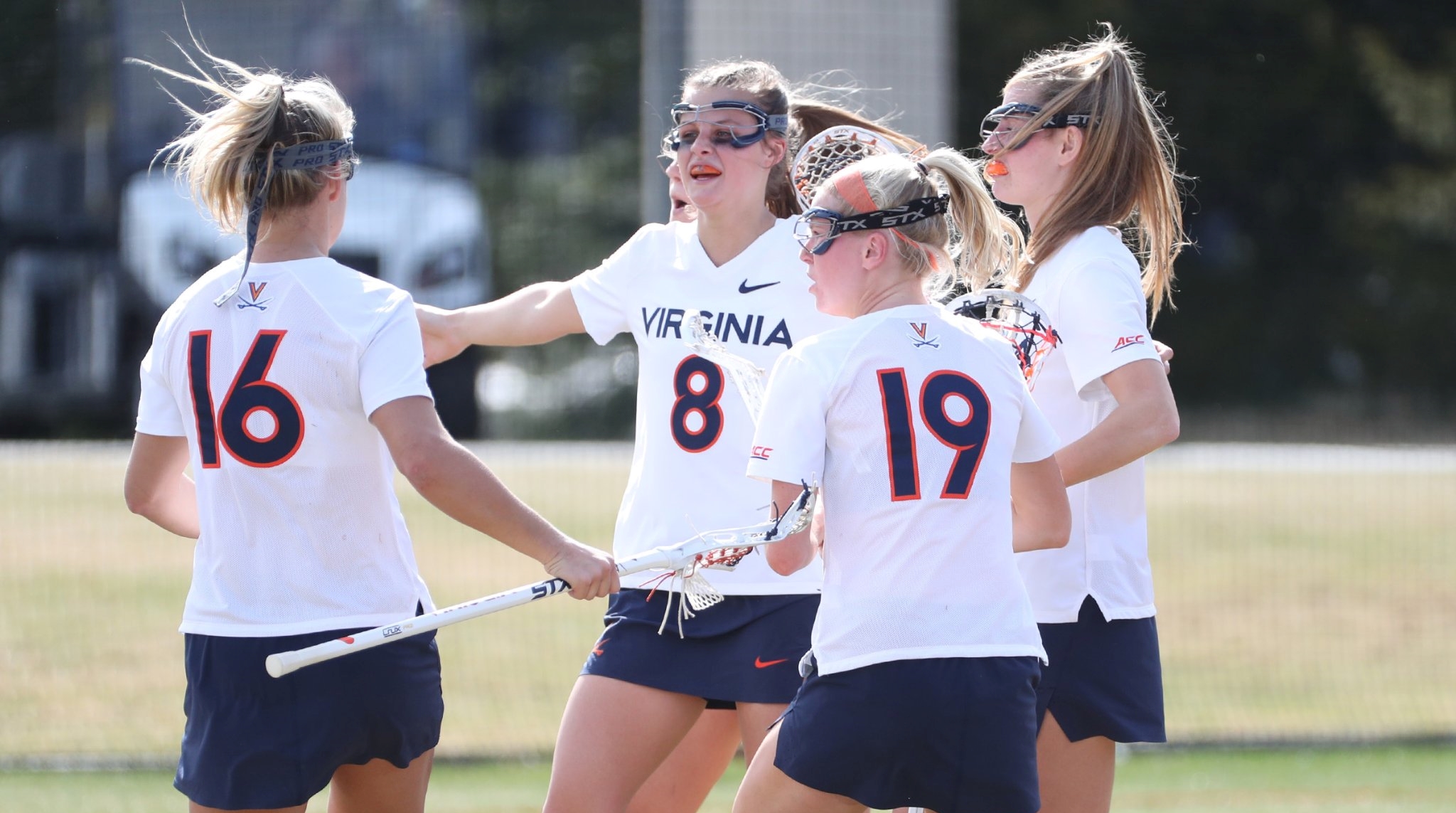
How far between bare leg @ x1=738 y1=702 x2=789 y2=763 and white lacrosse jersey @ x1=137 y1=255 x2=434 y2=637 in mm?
759

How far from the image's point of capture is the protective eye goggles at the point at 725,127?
3.18m

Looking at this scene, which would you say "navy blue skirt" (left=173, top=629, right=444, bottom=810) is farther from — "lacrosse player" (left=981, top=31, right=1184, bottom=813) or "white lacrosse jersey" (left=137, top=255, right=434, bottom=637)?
"lacrosse player" (left=981, top=31, right=1184, bottom=813)

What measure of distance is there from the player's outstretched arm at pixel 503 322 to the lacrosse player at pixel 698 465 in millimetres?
114

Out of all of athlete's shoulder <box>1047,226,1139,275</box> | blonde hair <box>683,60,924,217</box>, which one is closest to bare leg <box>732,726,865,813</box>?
athlete's shoulder <box>1047,226,1139,275</box>

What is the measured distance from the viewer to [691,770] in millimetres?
3270

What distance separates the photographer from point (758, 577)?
3064 mm

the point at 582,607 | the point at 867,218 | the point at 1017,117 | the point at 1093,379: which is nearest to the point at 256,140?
the point at 867,218

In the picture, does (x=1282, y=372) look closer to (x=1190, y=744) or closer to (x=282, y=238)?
(x=1190, y=744)

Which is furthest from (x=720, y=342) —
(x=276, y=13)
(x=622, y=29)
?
(x=622, y=29)

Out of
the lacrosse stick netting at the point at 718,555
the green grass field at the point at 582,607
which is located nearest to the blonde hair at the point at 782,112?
the lacrosse stick netting at the point at 718,555

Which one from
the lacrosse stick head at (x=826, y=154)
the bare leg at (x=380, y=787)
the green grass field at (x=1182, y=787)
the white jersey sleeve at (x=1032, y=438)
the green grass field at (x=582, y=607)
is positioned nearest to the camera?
the white jersey sleeve at (x=1032, y=438)

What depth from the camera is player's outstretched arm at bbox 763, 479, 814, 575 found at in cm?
236

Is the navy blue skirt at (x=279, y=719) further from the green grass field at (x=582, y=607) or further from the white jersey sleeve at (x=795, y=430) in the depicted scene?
the green grass field at (x=582, y=607)

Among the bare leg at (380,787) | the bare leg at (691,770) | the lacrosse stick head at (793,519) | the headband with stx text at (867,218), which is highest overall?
the headband with stx text at (867,218)
